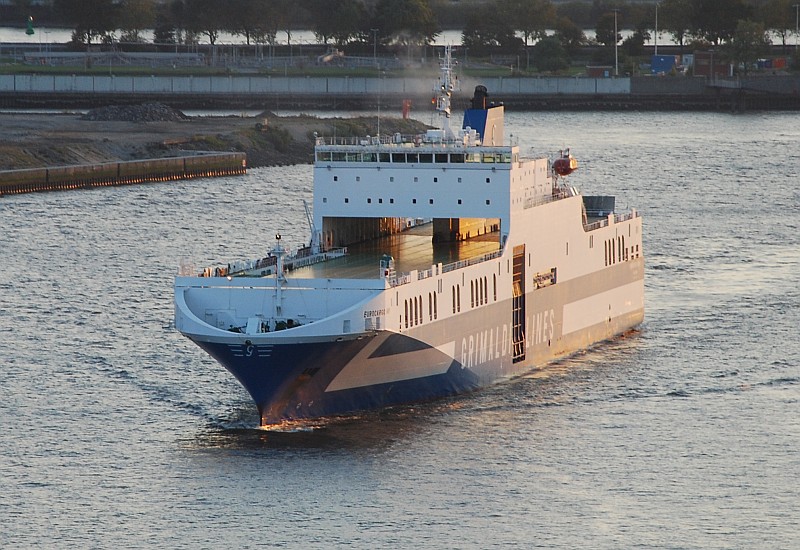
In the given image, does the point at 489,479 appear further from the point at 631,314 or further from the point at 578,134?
the point at 578,134

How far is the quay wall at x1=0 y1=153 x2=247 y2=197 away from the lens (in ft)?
294

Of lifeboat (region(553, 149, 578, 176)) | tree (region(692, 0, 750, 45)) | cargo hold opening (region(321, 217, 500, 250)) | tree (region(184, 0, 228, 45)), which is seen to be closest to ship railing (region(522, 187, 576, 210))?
lifeboat (region(553, 149, 578, 176))

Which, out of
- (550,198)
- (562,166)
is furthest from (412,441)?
(562,166)

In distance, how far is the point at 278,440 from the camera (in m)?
39.5

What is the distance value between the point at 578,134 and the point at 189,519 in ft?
307

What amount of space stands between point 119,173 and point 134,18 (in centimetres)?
8650

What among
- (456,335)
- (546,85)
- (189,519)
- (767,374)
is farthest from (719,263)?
(546,85)

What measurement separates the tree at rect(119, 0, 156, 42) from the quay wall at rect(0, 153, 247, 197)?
78.0 m

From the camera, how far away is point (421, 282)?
4184 centimetres

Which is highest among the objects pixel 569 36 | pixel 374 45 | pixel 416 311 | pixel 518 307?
pixel 569 36

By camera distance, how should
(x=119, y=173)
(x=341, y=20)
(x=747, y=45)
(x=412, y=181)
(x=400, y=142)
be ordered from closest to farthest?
(x=412, y=181), (x=400, y=142), (x=119, y=173), (x=747, y=45), (x=341, y=20)

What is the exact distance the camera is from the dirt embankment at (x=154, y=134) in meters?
98.2

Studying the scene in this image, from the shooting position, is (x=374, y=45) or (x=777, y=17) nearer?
(x=374, y=45)

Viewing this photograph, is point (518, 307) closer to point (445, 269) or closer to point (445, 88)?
point (445, 269)
